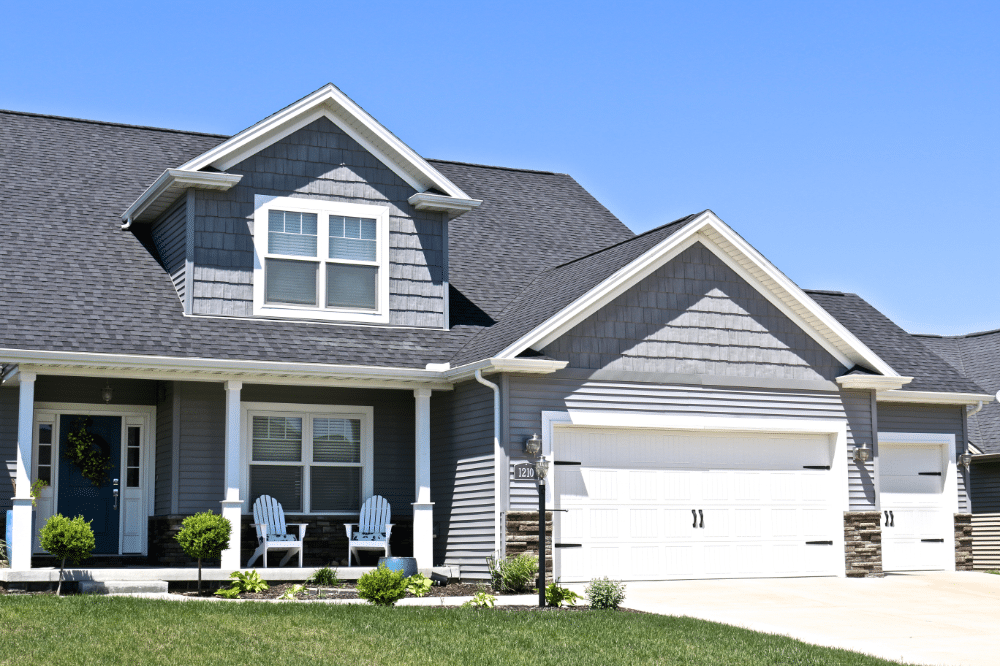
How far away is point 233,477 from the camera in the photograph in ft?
49.5

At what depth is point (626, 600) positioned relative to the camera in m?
13.6

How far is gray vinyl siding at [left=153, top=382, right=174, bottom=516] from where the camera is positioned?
16125mm

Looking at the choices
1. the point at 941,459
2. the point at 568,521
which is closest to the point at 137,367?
the point at 568,521

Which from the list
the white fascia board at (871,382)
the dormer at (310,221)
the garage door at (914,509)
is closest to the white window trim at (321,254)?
the dormer at (310,221)

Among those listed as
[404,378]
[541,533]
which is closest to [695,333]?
A: [404,378]

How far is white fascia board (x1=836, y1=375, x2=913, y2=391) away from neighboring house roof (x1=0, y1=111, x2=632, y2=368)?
4.99 meters

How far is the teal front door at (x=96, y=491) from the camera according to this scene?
16.4 metres

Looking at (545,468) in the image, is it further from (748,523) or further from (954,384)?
(954,384)

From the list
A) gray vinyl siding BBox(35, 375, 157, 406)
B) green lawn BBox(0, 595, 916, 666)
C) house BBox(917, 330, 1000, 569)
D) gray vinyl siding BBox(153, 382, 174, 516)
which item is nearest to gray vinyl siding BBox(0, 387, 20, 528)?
gray vinyl siding BBox(35, 375, 157, 406)

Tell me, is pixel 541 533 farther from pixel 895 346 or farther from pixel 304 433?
pixel 895 346

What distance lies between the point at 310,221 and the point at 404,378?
2.67 m

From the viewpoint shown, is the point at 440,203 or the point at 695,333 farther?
the point at 440,203

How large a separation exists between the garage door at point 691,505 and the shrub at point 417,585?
1.81m

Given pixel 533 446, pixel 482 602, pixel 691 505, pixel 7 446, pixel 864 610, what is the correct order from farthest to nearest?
pixel 691 505 < pixel 7 446 < pixel 533 446 < pixel 864 610 < pixel 482 602
